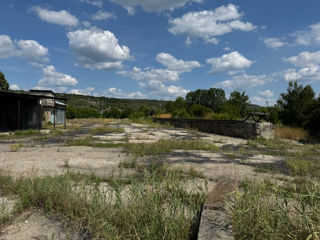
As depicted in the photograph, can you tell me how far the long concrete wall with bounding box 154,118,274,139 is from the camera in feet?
36.5

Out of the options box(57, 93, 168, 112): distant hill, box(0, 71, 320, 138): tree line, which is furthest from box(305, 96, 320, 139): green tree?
box(57, 93, 168, 112): distant hill

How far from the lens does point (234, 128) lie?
13164 millimetres

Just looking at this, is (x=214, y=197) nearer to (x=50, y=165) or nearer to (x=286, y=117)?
(x=50, y=165)

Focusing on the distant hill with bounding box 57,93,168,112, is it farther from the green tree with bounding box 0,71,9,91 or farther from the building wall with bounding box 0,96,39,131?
the building wall with bounding box 0,96,39,131

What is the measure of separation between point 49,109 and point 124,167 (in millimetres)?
22422

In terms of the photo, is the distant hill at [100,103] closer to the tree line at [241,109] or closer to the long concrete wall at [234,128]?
the tree line at [241,109]

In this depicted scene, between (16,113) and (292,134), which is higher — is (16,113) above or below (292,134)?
above

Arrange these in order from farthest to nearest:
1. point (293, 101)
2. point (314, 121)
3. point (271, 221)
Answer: point (293, 101) < point (314, 121) < point (271, 221)

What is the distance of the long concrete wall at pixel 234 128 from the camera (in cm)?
1112

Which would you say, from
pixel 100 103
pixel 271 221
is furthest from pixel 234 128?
pixel 100 103

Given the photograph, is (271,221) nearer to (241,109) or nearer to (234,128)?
(234,128)

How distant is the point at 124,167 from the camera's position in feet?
15.6

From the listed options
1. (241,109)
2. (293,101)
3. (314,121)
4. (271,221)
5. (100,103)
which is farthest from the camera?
(100,103)

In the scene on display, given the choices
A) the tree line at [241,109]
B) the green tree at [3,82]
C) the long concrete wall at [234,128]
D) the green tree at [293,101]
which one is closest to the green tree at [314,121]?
the tree line at [241,109]
